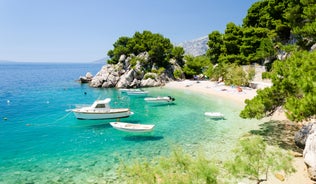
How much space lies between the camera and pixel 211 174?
8.88m

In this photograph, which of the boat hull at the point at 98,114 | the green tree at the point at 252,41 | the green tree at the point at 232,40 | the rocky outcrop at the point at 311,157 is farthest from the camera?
the green tree at the point at 232,40

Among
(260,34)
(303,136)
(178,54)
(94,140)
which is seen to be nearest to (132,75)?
(178,54)

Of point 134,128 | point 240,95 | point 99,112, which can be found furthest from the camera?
point 240,95

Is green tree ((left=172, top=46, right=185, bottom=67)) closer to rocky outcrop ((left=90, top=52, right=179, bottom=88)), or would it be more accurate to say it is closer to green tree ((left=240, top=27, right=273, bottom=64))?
rocky outcrop ((left=90, top=52, right=179, bottom=88))

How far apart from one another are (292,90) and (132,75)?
5816 centimetres

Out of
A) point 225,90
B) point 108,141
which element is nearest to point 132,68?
point 225,90

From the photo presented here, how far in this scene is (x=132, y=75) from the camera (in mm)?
73375

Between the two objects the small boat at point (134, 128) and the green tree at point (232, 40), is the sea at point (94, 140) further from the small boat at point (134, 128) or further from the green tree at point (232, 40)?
the green tree at point (232, 40)

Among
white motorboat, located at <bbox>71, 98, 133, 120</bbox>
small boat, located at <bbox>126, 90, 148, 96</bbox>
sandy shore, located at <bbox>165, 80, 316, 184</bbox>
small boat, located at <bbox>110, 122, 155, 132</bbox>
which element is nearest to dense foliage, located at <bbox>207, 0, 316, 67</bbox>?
sandy shore, located at <bbox>165, 80, 316, 184</bbox>

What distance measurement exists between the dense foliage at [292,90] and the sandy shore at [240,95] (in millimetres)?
3657

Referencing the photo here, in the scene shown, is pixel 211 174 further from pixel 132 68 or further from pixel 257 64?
pixel 132 68

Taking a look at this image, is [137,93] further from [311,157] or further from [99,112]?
[311,157]

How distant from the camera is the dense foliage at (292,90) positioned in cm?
1419

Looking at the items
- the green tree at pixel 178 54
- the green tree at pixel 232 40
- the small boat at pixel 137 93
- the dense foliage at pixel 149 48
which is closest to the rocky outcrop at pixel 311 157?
the small boat at pixel 137 93
